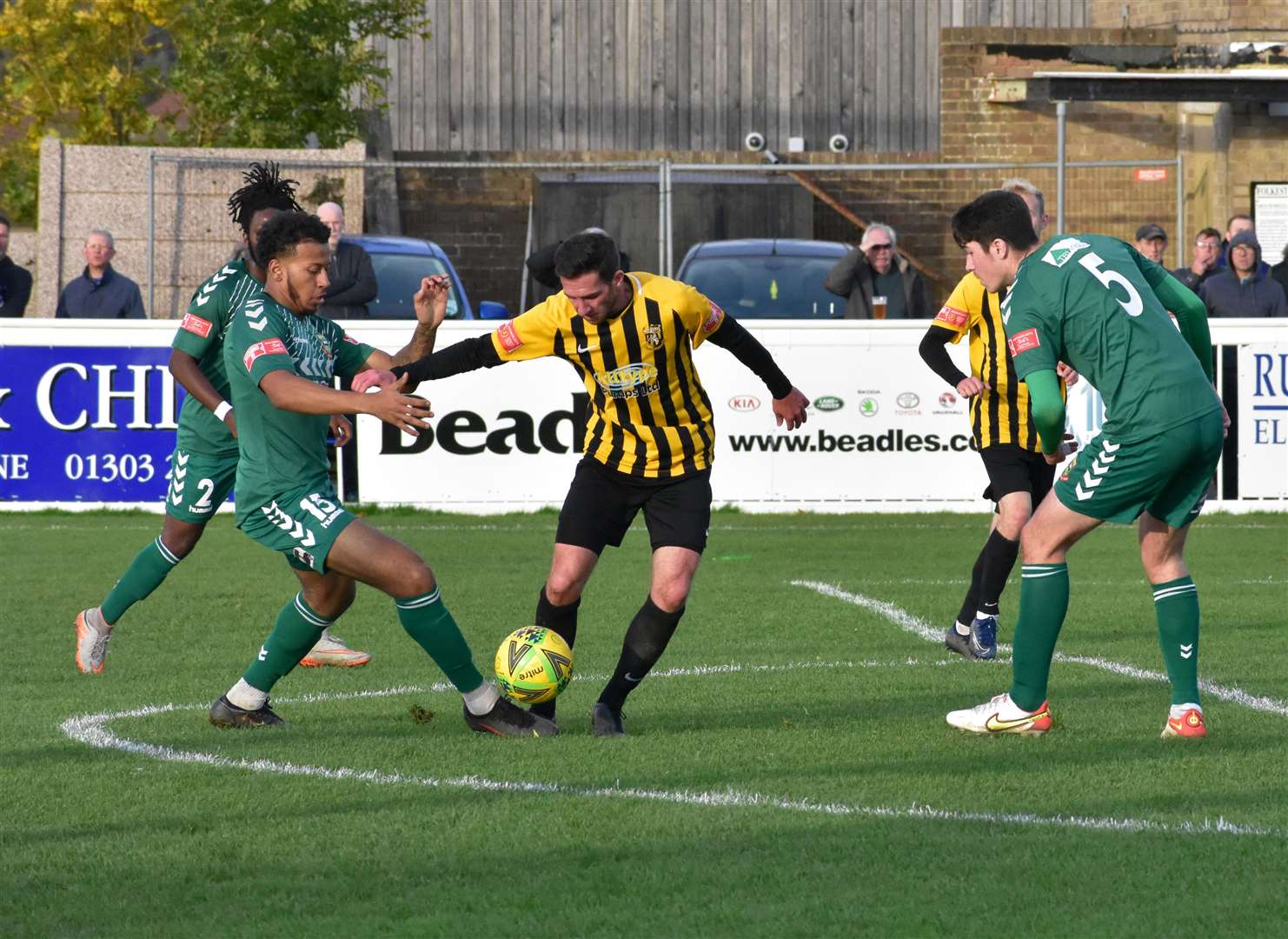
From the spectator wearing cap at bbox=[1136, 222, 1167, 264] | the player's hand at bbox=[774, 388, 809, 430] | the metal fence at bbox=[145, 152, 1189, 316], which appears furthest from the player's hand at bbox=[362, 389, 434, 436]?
the spectator wearing cap at bbox=[1136, 222, 1167, 264]

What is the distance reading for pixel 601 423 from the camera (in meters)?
7.16

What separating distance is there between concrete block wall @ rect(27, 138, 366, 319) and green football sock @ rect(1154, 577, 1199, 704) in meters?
13.8

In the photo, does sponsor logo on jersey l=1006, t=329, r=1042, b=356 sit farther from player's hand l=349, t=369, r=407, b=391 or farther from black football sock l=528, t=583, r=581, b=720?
player's hand l=349, t=369, r=407, b=391

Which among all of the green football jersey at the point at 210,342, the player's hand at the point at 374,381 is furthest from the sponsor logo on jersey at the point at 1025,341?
the green football jersey at the point at 210,342

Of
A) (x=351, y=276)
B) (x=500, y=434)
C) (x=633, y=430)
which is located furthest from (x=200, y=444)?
(x=500, y=434)

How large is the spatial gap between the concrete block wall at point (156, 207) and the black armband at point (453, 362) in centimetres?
1267

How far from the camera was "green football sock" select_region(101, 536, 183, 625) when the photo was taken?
28.2 feet

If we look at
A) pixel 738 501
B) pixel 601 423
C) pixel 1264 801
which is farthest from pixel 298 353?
pixel 738 501

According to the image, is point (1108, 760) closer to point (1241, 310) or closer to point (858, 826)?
point (858, 826)

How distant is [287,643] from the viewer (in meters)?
7.01

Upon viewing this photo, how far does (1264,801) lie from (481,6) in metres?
24.0

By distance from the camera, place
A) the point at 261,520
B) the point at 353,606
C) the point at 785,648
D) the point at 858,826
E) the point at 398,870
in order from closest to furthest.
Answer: the point at 398,870
the point at 858,826
the point at 261,520
the point at 785,648
the point at 353,606

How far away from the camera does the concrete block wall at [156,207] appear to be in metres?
19.5

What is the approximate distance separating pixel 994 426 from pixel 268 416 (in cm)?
383
